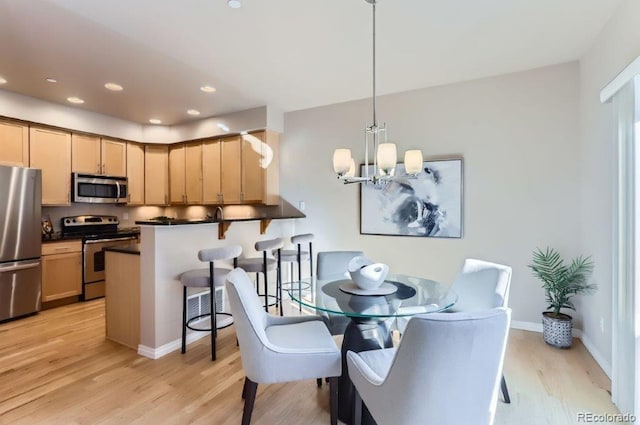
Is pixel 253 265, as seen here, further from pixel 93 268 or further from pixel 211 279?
pixel 93 268

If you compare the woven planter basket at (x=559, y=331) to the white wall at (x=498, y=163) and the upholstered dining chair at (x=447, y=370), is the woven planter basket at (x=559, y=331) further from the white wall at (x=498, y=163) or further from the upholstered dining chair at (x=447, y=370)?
the upholstered dining chair at (x=447, y=370)

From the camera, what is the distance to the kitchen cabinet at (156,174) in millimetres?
5488

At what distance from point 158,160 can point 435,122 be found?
4461 mm

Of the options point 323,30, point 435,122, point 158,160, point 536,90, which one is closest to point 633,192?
point 536,90

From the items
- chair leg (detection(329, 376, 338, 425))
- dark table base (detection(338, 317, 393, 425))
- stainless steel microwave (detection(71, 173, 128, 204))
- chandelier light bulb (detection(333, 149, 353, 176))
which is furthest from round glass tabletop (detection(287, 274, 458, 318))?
stainless steel microwave (detection(71, 173, 128, 204))

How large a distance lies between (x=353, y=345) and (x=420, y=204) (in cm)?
226

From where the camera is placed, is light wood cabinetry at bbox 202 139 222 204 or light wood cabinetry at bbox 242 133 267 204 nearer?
light wood cabinetry at bbox 242 133 267 204

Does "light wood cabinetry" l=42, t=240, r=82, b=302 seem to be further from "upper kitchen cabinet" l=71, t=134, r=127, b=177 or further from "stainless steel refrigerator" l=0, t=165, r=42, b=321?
"upper kitchen cabinet" l=71, t=134, r=127, b=177

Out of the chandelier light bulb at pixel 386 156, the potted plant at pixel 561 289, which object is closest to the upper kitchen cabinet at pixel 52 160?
the chandelier light bulb at pixel 386 156

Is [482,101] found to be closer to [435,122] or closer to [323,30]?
[435,122]

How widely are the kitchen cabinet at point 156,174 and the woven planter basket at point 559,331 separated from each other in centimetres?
552

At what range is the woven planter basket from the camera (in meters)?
2.89

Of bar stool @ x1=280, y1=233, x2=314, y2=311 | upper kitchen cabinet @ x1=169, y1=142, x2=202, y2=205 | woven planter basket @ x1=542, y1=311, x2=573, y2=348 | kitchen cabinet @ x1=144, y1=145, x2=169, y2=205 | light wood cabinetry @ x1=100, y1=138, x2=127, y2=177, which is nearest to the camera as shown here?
woven planter basket @ x1=542, y1=311, x2=573, y2=348

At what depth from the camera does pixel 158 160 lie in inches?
220
